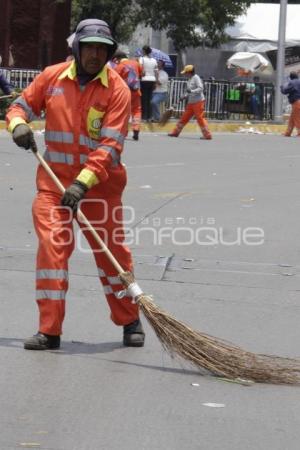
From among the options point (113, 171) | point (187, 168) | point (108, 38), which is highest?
point (108, 38)

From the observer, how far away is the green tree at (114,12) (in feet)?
121

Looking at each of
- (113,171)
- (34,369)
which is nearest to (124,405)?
(34,369)

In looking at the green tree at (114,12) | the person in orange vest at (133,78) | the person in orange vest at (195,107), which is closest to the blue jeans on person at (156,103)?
the person in orange vest at (195,107)

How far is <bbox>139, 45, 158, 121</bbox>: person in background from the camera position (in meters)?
26.5

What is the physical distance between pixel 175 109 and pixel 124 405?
24.3 metres

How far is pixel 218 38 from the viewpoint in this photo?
Answer: 133 ft

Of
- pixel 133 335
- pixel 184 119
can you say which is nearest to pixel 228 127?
pixel 184 119

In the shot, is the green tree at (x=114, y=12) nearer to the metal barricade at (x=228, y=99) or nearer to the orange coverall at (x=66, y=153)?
the metal barricade at (x=228, y=99)

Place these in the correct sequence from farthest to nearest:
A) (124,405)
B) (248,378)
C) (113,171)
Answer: (113,171)
(248,378)
(124,405)

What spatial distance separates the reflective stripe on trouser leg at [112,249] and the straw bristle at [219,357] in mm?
456

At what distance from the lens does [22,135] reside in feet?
21.9

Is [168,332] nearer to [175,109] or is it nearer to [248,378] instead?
[248,378]

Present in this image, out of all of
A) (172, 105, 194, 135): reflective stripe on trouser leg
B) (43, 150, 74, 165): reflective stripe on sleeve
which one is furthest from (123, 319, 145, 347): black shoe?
(172, 105, 194, 135): reflective stripe on trouser leg

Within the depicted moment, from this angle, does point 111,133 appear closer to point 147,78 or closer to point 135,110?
point 135,110
